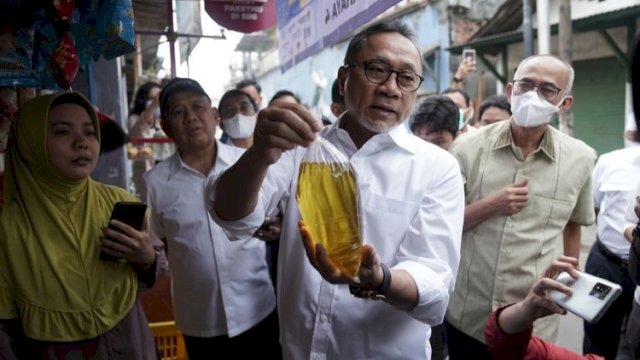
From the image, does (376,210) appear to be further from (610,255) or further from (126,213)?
(610,255)

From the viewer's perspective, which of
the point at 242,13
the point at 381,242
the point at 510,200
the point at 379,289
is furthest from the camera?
the point at 242,13

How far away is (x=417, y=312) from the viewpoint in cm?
133

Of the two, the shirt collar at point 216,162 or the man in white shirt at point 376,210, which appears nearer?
the man in white shirt at point 376,210

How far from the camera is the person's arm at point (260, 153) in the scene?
1.17 meters

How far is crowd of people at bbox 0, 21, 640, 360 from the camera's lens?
55.2 inches

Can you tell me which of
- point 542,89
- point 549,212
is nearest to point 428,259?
point 549,212

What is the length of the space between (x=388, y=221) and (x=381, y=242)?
68mm

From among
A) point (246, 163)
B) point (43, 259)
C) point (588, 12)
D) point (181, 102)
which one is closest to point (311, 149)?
point (246, 163)

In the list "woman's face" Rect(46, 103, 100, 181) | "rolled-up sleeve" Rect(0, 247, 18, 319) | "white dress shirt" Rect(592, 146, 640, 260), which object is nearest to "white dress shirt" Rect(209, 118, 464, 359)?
"woman's face" Rect(46, 103, 100, 181)

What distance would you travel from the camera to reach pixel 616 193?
3.02 m

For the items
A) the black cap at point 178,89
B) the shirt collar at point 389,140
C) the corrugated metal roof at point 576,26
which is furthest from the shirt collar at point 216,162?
the corrugated metal roof at point 576,26

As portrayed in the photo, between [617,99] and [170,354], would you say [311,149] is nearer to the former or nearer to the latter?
[170,354]

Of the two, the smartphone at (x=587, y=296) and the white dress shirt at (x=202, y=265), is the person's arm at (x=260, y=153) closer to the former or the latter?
the white dress shirt at (x=202, y=265)

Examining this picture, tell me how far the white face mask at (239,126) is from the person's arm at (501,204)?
1739mm
